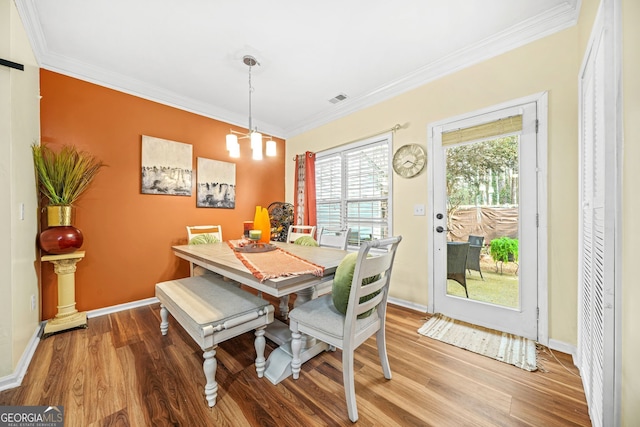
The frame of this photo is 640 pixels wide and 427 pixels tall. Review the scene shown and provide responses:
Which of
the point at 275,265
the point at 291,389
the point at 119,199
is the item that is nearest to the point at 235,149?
the point at 275,265

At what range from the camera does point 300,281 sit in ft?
4.37

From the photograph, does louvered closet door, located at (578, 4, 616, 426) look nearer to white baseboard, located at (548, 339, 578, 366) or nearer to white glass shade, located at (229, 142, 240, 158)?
white baseboard, located at (548, 339, 578, 366)

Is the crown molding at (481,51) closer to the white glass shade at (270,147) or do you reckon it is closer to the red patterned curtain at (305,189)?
the red patterned curtain at (305,189)

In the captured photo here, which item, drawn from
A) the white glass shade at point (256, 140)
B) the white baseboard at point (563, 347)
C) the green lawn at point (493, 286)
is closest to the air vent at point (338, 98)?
the white glass shade at point (256, 140)

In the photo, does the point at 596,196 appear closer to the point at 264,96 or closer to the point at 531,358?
the point at 531,358

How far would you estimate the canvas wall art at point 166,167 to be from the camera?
2791mm

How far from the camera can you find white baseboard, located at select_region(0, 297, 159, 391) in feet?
4.70

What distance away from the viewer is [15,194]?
1.58 meters

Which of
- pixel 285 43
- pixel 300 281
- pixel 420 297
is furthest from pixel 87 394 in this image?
pixel 285 43

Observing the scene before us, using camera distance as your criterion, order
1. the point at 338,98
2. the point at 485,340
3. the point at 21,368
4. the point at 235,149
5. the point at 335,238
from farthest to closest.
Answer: the point at 338,98 < the point at 335,238 < the point at 235,149 < the point at 485,340 < the point at 21,368

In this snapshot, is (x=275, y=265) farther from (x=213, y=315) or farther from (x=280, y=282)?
(x=213, y=315)

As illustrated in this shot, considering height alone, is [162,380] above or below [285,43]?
below

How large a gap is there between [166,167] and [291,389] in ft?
9.22

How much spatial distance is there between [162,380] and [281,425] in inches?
34.1
